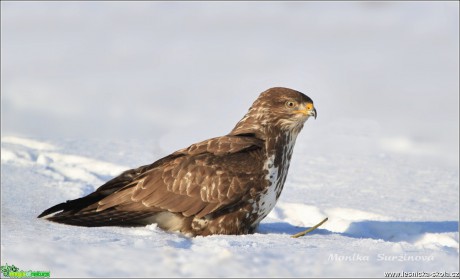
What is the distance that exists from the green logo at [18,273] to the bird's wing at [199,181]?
215 centimetres

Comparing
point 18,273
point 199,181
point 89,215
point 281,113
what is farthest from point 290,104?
point 18,273

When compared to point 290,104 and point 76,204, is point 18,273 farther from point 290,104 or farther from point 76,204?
point 290,104

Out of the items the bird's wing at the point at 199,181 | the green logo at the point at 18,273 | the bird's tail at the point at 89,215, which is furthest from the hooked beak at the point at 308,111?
the green logo at the point at 18,273

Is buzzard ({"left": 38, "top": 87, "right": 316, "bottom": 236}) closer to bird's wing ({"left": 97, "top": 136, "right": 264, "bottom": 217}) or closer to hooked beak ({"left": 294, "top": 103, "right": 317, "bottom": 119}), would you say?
bird's wing ({"left": 97, "top": 136, "right": 264, "bottom": 217})

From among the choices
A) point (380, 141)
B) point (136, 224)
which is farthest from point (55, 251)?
point (380, 141)

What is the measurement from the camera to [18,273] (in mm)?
4707

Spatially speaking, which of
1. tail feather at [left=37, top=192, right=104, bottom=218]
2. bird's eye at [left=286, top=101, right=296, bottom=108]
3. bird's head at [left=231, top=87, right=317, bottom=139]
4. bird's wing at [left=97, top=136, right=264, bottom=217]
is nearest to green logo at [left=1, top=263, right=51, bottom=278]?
tail feather at [left=37, top=192, right=104, bottom=218]

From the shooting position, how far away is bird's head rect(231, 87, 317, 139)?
7.38 m

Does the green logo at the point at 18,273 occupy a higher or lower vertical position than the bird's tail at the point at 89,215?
lower

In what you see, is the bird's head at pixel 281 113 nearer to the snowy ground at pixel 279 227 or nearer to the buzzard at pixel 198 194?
the buzzard at pixel 198 194

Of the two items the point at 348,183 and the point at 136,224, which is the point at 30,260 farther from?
the point at 348,183

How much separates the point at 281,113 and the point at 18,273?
328 centimetres

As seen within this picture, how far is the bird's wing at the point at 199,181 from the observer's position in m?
6.85

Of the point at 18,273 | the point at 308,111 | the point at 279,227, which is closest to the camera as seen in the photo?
the point at 18,273
